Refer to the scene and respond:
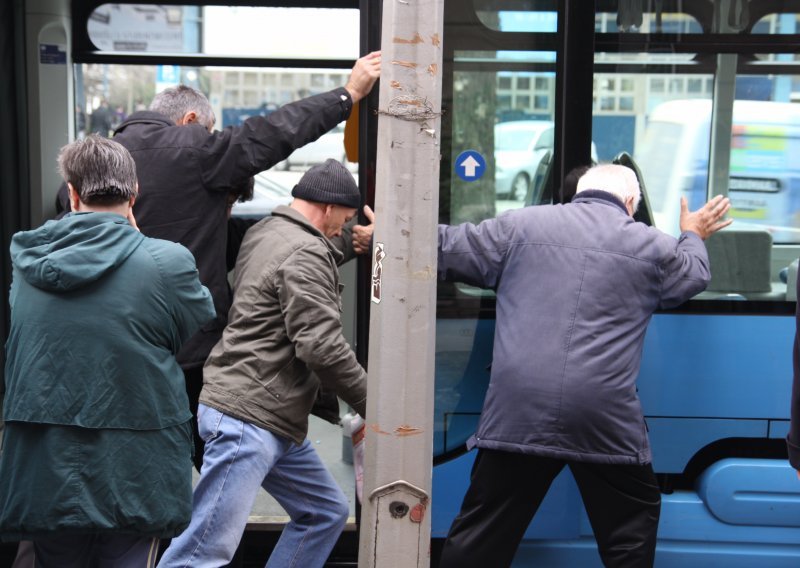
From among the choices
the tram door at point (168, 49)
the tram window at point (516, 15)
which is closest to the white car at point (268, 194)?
the tram door at point (168, 49)

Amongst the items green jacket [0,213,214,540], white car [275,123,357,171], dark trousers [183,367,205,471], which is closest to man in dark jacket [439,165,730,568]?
dark trousers [183,367,205,471]

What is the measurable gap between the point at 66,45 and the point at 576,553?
13.0 feet

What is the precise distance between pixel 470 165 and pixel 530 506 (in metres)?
1.18

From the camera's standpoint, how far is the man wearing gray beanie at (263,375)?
297 cm

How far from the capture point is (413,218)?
7.39 feet

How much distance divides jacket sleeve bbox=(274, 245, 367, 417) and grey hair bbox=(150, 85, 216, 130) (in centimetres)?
71

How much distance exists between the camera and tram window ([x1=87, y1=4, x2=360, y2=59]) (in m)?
6.11

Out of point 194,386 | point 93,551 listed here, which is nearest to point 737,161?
point 194,386

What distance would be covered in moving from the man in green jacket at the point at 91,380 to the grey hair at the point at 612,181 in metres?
1.30

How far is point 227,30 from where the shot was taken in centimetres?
636

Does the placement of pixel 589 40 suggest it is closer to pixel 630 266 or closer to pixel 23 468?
pixel 630 266

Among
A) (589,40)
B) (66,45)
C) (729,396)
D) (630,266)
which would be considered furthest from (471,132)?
(66,45)

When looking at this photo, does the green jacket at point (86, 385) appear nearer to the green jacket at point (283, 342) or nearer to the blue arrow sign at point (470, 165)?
the green jacket at point (283, 342)

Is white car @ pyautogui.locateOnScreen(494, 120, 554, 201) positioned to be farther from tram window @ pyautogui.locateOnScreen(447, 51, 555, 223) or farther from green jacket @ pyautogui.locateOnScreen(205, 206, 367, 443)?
green jacket @ pyautogui.locateOnScreen(205, 206, 367, 443)
